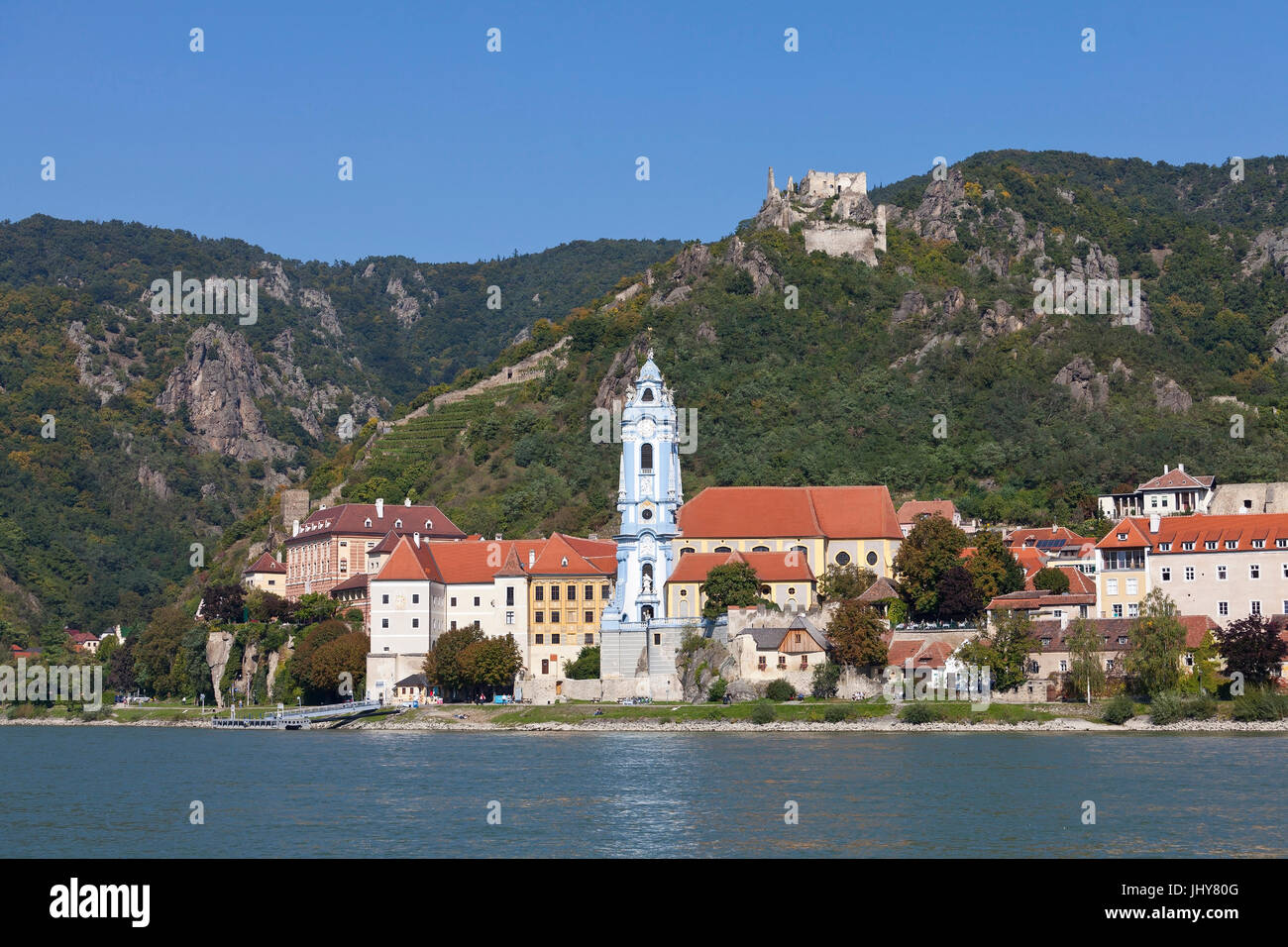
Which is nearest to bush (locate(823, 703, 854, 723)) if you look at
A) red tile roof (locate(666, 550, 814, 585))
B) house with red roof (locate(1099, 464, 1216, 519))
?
red tile roof (locate(666, 550, 814, 585))

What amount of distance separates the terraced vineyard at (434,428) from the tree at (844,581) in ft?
189

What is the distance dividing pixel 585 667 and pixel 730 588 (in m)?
9.98

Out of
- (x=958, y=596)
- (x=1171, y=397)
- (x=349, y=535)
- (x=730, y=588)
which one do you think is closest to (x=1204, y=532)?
(x=958, y=596)

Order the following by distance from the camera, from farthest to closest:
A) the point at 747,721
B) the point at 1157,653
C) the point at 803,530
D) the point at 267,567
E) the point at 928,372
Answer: the point at 928,372, the point at 267,567, the point at 803,530, the point at 747,721, the point at 1157,653

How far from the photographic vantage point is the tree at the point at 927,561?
74.1m

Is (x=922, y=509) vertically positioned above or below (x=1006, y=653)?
above

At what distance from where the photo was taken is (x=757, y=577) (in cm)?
7706

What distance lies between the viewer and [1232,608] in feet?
230

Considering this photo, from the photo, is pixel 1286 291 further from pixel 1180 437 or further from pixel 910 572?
pixel 910 572

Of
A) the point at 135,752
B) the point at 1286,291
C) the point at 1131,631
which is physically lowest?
the point at 135,752

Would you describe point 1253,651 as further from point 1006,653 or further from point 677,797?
point 677,797

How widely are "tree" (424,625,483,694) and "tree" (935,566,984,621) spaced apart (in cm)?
2336

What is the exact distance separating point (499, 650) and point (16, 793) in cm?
3203
